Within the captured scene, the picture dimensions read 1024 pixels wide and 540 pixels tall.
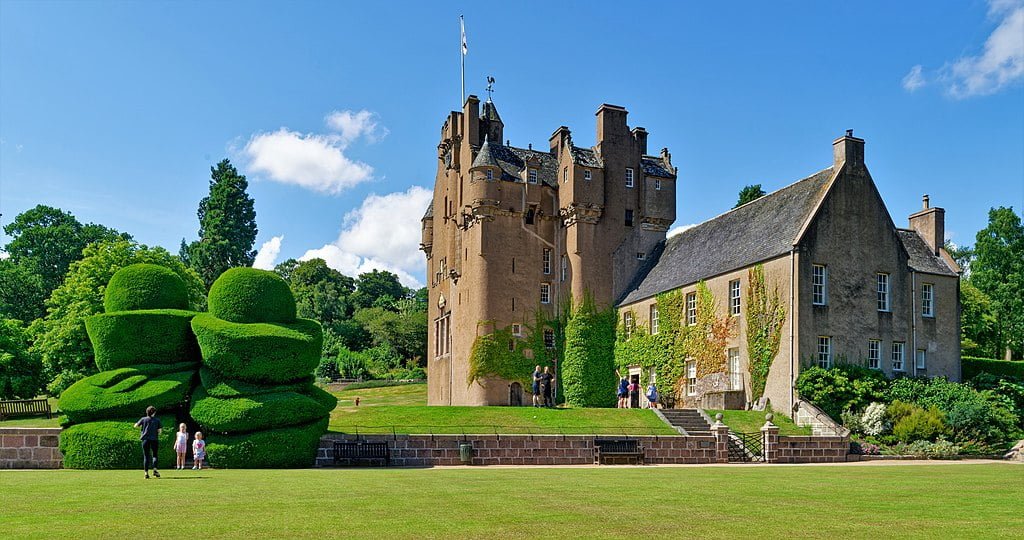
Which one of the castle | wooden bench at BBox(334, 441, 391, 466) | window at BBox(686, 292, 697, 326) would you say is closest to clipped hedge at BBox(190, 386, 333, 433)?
wooden bench at BBox(334, 441, 391, 466)

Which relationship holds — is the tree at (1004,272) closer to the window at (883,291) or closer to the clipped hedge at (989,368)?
the clipped hedge at (989,368)

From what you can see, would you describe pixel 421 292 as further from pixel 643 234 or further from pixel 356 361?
pixel 643 234

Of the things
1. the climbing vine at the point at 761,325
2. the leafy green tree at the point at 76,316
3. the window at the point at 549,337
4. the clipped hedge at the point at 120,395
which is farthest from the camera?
the window at the point at 549,337

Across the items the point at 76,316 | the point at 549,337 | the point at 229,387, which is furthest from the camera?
the point at 549,337

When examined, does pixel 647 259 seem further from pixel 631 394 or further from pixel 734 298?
pixel 734 298

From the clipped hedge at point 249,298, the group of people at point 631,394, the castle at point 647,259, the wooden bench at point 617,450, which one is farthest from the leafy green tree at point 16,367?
the wooden bench at point 617,450

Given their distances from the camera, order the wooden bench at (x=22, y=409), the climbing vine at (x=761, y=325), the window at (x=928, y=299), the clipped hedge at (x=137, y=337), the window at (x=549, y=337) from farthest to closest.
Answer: the window at (x=549, y=337) < the wooden bench at (x=22, y=409) < the window at (x=928, y=299) < the climbing vine at (x=761, y=325) < the clipped hedge at (x=137, y=337)

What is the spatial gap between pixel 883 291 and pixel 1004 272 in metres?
34.6

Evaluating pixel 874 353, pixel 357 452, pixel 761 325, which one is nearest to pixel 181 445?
pixel 357 452

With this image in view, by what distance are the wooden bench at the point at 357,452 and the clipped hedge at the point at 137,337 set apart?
5131 millimetres

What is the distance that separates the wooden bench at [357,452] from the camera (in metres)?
25.2

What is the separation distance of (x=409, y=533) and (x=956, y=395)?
30703 millimetres

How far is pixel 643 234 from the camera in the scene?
49844 mm

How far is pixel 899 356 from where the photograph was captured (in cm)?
3856
